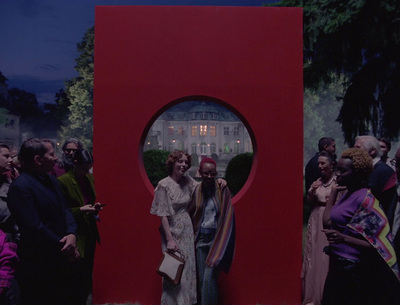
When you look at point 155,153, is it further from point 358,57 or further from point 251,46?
point 251,46

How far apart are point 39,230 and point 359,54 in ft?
30.6

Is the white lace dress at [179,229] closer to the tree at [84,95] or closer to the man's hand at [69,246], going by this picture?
the man's hand at [69,246]

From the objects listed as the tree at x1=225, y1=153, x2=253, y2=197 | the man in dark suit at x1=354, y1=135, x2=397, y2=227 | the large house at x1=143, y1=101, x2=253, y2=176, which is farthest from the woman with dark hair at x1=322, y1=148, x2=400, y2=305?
the large house at x1=143, y1=101, x2=253, y2=176

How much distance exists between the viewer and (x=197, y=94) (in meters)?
4.61

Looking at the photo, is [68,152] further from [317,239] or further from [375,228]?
[375,228]

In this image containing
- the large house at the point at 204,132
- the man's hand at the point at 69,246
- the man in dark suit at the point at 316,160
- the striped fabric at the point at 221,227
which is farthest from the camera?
the large house at the point at 204,132

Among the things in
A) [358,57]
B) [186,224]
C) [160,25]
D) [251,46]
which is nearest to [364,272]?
[186,224]

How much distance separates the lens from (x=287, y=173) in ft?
15.3

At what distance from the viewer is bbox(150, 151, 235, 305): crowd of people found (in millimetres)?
3883

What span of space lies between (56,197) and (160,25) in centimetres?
244

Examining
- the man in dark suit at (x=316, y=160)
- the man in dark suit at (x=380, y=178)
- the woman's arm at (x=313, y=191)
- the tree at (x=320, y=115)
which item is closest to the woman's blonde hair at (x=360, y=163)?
the man in dark suit at (x=380, y=178)

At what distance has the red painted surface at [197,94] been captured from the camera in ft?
15.2

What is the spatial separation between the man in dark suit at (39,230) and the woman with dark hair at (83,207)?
434 millimetres

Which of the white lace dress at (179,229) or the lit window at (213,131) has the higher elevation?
the lit window at (213,131)
